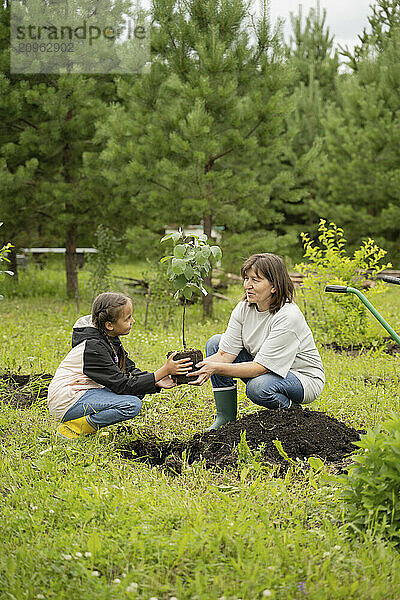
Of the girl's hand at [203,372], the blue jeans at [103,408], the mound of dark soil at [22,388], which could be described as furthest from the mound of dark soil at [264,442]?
the mound of dark soil at [22,388]

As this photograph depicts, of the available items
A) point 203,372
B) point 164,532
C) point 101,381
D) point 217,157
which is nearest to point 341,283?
point 217,157

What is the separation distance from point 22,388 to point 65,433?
4.05ft

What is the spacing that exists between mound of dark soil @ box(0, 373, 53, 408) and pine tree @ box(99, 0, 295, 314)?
12.4ft

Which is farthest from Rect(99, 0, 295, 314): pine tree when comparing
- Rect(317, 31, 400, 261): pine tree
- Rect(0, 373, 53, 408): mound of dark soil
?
Rect(317, 31, 400, 261): pine tree

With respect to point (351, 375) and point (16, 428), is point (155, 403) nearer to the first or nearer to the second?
point (16, 428)

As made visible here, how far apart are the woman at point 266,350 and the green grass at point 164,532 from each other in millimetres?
501

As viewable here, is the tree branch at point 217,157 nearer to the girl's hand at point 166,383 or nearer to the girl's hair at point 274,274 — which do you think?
the girl's hair at point 274,274

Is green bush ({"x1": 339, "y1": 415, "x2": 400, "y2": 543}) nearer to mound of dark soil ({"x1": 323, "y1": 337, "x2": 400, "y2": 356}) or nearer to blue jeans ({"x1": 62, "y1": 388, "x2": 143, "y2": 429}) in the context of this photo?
blue jeans ({"x1": 62, "y1": 388, "x2": 143, "y2": 429})

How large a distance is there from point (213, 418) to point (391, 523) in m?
1.93

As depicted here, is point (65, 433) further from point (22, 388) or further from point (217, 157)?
point (217, 157)

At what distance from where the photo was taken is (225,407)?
4.13 metres

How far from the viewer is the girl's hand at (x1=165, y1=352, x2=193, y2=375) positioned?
3691 mm

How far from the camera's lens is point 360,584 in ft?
7.57

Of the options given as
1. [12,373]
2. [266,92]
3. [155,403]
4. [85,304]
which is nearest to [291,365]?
[155,403]
